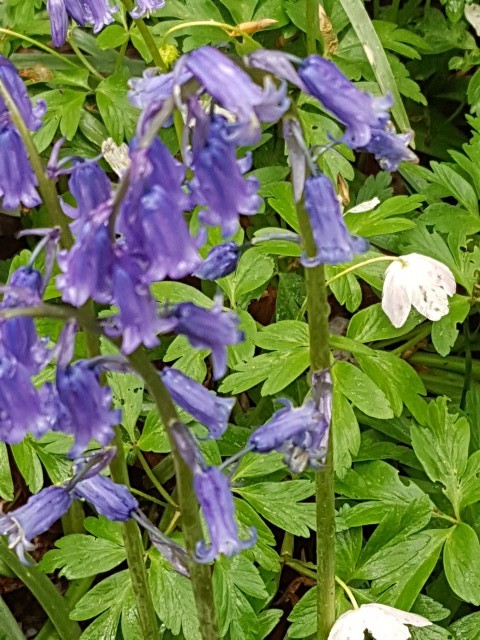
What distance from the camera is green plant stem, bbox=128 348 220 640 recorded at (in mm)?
1031

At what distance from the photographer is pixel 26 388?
99 centimetres

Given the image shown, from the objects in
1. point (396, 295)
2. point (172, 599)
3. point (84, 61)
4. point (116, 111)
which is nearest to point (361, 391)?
point (396, 295)

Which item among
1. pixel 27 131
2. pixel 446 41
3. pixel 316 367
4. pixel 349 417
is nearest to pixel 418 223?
pixel 349 417

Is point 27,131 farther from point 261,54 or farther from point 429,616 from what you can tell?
point 429,616

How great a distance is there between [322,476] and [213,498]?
0.44m

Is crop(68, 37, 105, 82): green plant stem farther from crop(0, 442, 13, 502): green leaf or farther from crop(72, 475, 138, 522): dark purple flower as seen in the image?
crop(72, 475, 138, 522): dark purple flower

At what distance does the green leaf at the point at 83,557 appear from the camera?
1.87 metres

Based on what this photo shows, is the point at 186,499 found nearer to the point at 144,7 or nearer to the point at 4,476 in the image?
the point at 4,476

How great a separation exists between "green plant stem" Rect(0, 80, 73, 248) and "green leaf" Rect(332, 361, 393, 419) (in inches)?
41.4

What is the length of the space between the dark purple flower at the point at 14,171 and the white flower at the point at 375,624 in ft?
3.52

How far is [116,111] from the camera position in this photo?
8.39ft

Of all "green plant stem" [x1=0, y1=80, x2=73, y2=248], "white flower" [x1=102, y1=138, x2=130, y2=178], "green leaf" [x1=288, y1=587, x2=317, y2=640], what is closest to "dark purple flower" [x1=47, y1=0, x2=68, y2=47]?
"white flower" [x1=102, y1=138, x2=130, y2=178]

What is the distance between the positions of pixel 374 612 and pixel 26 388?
3.43 ft

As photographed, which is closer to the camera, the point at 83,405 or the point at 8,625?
the point at 83,405
